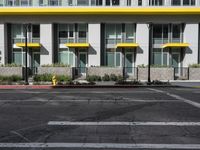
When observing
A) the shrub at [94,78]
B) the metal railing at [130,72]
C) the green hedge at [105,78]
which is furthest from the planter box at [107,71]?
the shrub at [94,78]

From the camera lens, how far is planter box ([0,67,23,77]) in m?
30.8

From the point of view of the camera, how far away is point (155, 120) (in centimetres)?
991

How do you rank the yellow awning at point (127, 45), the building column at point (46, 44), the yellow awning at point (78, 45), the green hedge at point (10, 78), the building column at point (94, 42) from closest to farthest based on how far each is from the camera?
the green hedge at point (10, 78) < the yellow awning at point (127, 45) < the yellow awning at point (78, 45) < the building column at point (94, 42) < the building column at point (46, 44)

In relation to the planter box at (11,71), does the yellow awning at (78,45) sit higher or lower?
higher

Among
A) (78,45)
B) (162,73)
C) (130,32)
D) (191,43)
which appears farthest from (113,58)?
(191,43)

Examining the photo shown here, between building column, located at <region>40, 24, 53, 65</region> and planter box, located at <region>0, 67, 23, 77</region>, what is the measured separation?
155 inches

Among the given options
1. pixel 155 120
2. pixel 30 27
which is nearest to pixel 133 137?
pixel 155 120

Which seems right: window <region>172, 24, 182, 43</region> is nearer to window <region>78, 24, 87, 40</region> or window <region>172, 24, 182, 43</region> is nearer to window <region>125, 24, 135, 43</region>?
window <region>125, 24, 135, 43</region>

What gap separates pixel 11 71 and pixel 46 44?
553 centimetres

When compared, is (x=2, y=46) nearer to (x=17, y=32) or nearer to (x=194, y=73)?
(x=17, y=32)

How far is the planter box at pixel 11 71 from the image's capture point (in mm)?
30766

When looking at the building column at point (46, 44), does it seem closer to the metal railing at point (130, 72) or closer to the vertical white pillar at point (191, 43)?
the metal railing at point (130, 72)

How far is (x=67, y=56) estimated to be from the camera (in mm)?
34969

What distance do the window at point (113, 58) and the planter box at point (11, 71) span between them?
1041 cm
